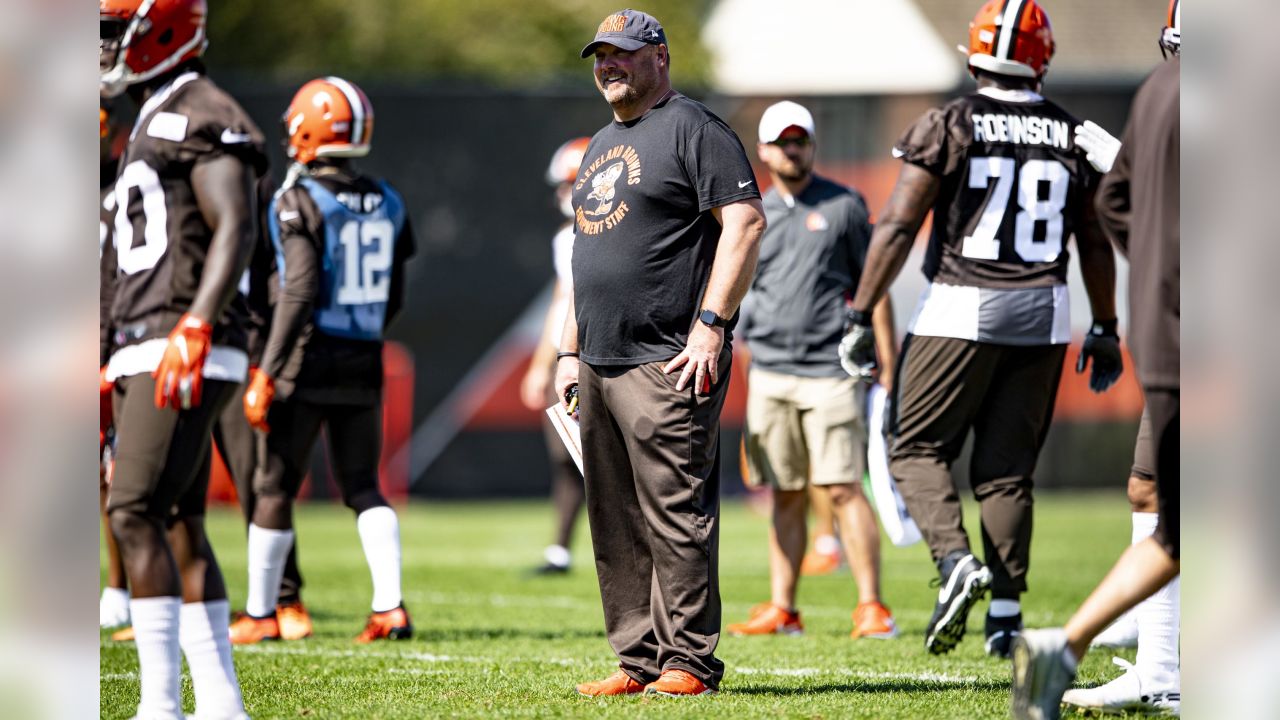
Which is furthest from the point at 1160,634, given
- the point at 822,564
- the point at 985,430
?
the point at 822,564

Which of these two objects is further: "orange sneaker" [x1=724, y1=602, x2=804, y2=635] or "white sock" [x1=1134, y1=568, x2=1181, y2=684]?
"orange sneaker" [x1=724, y1=602, x2=804, y2=635]

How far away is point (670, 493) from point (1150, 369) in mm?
1725

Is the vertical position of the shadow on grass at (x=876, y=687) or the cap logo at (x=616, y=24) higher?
the cap logo at (x=616, y=24)

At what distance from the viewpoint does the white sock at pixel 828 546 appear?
11.5m

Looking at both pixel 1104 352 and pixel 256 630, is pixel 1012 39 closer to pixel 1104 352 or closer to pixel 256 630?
pixel 1104 352

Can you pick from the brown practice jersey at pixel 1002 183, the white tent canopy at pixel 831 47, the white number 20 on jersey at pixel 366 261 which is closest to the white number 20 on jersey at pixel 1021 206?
the brown practice jersey at pixel 1002 183

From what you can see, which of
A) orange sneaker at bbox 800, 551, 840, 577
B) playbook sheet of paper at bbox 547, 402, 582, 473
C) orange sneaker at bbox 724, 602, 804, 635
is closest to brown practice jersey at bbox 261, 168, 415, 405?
playbook sheet of paper at bbox 547, 402, 582, 473

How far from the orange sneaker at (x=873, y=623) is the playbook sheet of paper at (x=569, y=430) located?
89.8 inches

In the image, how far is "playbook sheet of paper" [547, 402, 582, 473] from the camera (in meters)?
5.69

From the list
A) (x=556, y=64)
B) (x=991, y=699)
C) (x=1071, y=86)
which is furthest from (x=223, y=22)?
(x=991, y=699)

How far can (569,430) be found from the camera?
574 centimetres

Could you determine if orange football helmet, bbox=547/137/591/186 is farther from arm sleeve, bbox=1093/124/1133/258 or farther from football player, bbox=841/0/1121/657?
arm sleeve, bbox=1093/124/1133/258

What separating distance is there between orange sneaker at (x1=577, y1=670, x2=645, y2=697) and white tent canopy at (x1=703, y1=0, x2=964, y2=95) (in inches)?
1023

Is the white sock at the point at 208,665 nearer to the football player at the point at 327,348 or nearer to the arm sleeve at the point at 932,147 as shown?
the football player at the point at 327,348
